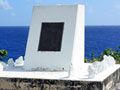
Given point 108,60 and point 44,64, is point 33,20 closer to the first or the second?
point 44,64

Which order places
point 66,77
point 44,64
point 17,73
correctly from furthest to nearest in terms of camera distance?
point 44,64, point 17,73, point 66,77

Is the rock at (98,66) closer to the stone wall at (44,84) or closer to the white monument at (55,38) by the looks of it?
the stone wall at (44,84)

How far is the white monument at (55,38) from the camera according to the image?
12.3 metres

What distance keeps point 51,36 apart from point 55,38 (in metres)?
0.15

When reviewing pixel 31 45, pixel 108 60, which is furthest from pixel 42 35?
pixel 108 60

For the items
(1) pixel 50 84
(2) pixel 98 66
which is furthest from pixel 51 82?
(2) pixel 98 66

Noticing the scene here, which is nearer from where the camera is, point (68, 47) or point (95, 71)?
point (95, 71)

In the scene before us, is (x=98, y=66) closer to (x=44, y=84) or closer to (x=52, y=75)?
(x=52, y=75)

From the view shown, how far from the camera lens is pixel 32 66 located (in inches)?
493

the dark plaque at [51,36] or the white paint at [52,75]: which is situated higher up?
the dark plaque at [51,36]

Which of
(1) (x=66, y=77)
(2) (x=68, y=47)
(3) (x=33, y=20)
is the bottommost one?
(1) (x=66, y=77)

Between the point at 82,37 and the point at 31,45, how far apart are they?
169 cm

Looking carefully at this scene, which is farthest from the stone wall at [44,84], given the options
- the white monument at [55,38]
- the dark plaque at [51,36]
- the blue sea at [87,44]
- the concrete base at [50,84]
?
the blue sea at [87,44]

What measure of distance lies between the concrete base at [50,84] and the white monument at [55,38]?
6.03 ft
